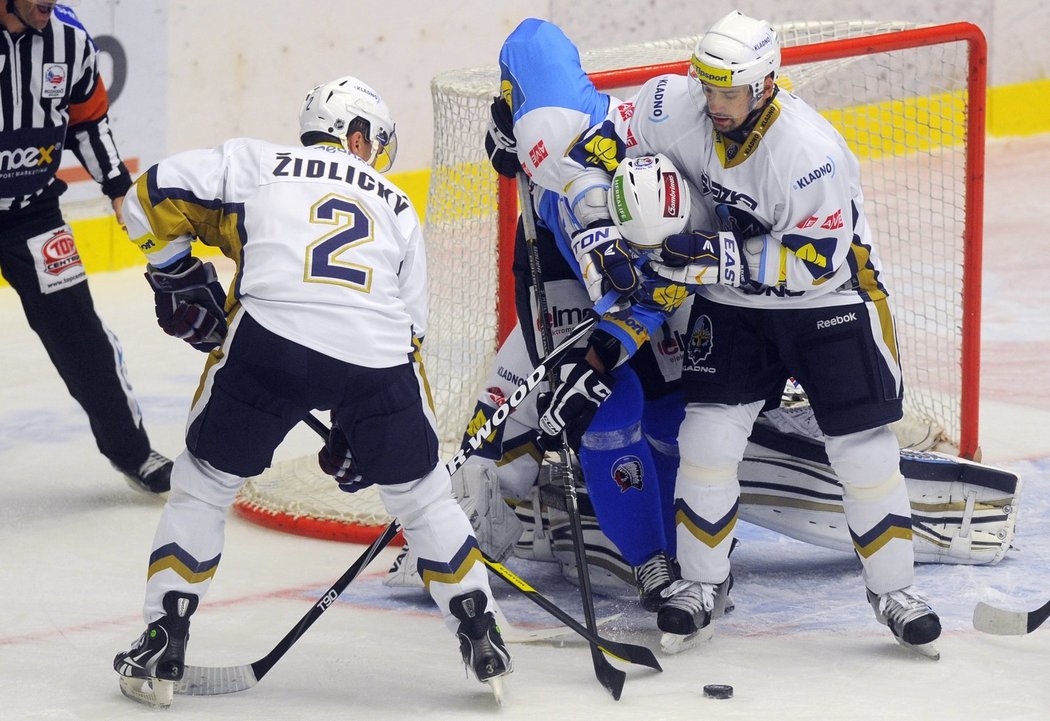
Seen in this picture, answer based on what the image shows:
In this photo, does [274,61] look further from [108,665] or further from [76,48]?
[108,665]

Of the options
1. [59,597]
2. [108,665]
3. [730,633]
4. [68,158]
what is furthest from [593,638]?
[68,158]

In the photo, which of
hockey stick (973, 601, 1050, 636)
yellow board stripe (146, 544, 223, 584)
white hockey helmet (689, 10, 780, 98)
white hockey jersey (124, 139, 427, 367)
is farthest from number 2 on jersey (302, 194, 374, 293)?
hockey stick (973, 601, 1050, 636)

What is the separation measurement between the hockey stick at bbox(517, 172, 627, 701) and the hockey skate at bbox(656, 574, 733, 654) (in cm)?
14

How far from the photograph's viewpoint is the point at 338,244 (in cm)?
265

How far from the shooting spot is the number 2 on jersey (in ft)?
8.64

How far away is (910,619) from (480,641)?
0.83 m

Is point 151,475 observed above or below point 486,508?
below

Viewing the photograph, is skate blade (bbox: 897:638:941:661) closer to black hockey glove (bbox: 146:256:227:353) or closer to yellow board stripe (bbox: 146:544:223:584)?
yellow board stripe (bbox: 146:544:223:584)

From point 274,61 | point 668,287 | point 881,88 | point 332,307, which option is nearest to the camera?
point 332,307

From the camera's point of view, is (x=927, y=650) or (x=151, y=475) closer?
(x=927, y=650)

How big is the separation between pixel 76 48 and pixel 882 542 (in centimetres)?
221

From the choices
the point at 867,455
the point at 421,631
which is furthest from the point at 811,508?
the point at 421,631

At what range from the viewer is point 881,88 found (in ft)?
18.5

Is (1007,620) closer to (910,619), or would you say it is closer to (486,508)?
(910,619)
